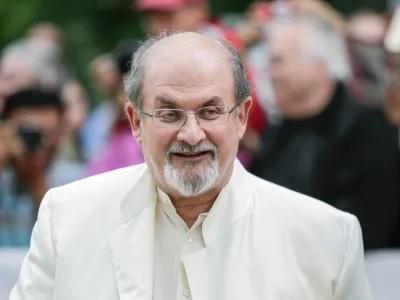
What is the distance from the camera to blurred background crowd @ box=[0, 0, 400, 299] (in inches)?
263

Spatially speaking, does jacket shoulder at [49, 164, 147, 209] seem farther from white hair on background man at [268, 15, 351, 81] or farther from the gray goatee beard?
white hair on background man at [268, 15, 351, 81]

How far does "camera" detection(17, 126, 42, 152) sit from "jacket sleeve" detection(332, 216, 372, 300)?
3889 millimetres

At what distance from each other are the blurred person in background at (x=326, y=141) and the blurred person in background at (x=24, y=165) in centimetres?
151

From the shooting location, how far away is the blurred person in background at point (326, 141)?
662 cm

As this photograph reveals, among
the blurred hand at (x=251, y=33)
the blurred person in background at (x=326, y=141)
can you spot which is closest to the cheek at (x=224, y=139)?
the blurred person in background at (x=326, y=141)

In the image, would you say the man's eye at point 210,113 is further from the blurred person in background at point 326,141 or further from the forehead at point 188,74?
the blurred person in background at point 326,141

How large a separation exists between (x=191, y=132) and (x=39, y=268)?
75cm

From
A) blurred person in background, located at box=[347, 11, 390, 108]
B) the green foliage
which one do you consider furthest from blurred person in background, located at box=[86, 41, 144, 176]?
blurred person in background, located at box=[347, 11, 390, 108]

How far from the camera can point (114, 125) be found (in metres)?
7.10

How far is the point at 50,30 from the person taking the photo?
9086mm

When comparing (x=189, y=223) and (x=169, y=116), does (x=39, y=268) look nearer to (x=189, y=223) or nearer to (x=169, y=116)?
(x=189, y=223)

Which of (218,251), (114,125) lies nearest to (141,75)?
(218,251)

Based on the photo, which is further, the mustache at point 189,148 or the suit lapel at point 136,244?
the suit lapel at point 136,244

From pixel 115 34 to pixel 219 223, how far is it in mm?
5082
